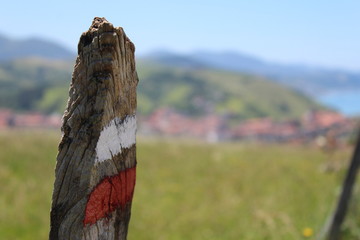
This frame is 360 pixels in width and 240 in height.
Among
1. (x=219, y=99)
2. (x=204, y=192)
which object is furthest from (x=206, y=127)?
(x=204, y=192)

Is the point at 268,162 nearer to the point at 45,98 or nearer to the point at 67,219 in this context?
the point at 67,219

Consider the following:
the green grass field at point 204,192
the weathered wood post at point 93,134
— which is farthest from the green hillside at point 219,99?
the weathered wood post at point 93,134

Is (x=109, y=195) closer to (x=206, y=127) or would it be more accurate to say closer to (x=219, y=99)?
(x=206, y=127)

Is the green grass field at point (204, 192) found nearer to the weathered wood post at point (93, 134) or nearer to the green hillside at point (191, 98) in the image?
the weathered wood post at point (93, 134)

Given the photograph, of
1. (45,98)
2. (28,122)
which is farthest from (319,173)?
(45,98)

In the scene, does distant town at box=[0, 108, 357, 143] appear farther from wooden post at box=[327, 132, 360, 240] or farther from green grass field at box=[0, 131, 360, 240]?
wooden post at box=[327, 132, 360, 240]

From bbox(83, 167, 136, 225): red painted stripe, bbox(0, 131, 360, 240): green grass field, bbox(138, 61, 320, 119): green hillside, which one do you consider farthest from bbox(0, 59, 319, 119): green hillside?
bbox(83, 167, 136, 225): red painted stripe
